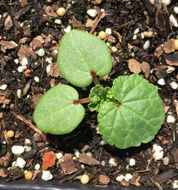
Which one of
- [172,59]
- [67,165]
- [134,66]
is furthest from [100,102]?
[172,59]

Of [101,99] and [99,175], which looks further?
[99,175]

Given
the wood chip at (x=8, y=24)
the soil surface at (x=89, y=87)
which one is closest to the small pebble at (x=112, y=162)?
the soil surface at (x=89, y=87)

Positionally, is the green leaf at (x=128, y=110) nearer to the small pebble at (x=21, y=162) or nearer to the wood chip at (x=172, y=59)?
the wood chip at (x=172, y=59)

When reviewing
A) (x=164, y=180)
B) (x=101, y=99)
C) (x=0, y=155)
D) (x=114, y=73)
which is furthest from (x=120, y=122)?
(x=0, y=155)

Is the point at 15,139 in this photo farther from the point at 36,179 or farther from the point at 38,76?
the point at 38,76

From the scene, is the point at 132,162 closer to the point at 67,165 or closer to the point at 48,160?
the point at 67,165

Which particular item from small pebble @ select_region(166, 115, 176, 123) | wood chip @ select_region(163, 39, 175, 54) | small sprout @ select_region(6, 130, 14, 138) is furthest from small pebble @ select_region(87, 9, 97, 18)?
small sprout @ select_region(6, 130, 14, 138)
